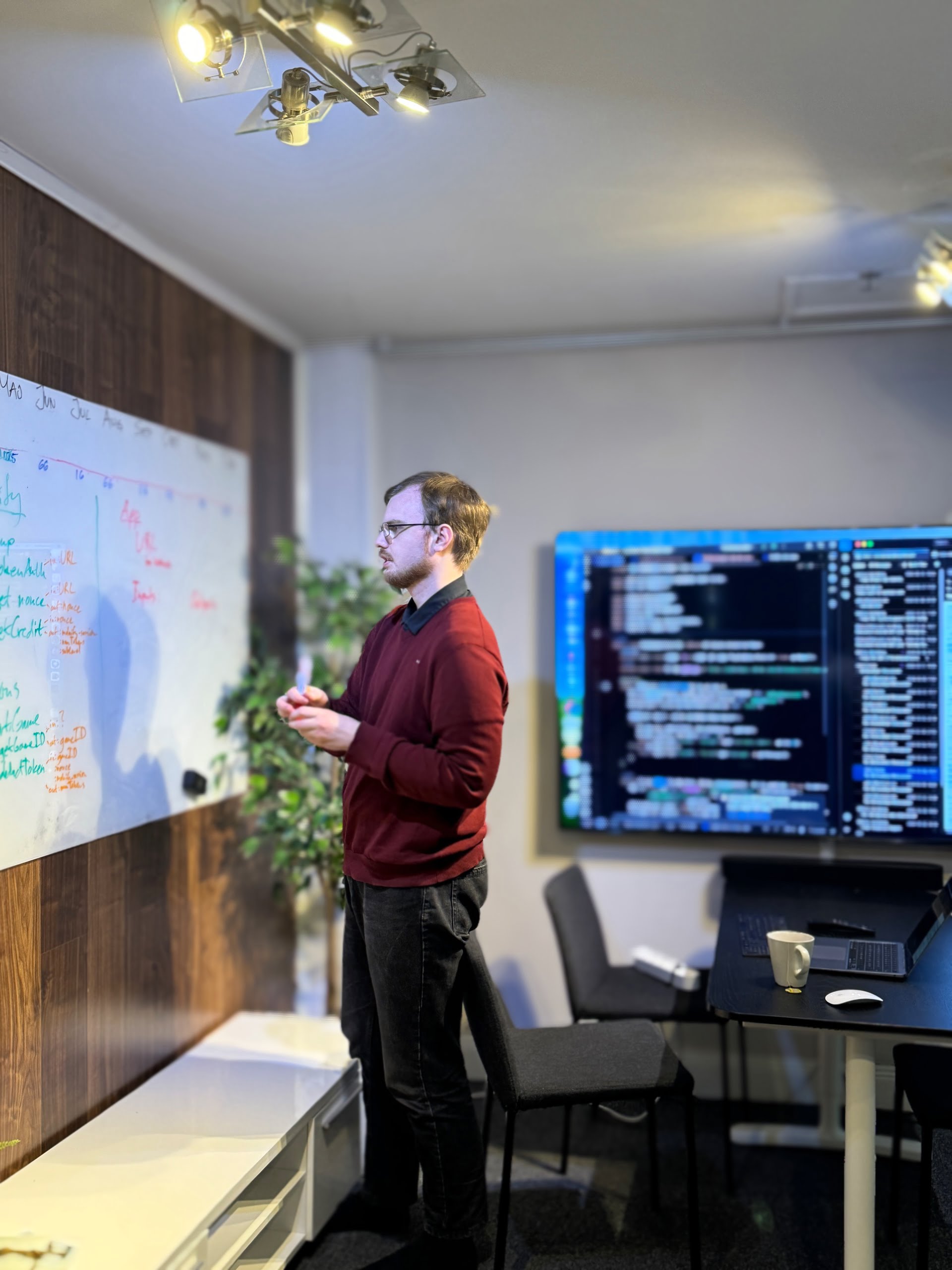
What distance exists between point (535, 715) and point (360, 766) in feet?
4.91

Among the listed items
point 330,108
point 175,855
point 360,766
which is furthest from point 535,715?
point 330,108

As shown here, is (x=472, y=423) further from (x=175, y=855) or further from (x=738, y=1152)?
(x=738, y=1152)

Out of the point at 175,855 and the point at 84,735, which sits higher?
the point at 84,735

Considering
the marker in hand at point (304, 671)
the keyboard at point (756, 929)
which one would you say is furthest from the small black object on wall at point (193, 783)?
the keyboard at point (756, 929)

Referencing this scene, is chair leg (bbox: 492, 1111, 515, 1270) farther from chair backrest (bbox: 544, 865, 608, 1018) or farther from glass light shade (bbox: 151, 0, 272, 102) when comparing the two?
glass light shade (bbox: 151, 0, 272, 102)

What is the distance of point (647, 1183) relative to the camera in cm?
267

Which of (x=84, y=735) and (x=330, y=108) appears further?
(x=84, y=735)

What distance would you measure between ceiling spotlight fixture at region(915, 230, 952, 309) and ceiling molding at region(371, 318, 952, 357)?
47cm

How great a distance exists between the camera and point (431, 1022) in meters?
2.08

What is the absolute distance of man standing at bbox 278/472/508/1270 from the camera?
1.96 meters

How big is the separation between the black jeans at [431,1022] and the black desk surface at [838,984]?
0.53 meters

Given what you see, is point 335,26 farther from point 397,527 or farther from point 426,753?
point 426,753

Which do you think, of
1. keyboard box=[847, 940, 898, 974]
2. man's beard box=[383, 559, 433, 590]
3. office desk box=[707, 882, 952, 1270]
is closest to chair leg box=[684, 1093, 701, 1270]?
office desk box=[707, 882, 952, 1270]

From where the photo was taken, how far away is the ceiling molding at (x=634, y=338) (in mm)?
3203
